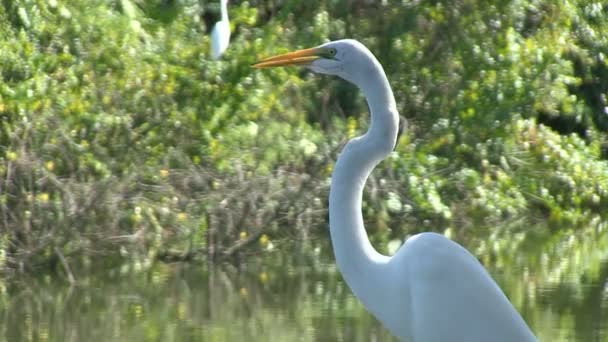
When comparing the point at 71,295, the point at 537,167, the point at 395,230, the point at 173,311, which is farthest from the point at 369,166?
the point at 537,167

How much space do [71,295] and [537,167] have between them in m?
4.85

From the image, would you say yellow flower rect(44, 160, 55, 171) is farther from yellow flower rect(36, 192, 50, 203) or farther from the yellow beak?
the yellow beak

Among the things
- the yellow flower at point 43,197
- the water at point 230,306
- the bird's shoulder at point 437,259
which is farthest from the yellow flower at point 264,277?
the bird's shoulder at point 437,259

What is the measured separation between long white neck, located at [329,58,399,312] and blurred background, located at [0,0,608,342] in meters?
2.12

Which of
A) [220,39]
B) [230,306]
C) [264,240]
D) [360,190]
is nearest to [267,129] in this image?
[220,39]

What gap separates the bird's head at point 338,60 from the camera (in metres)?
4.66

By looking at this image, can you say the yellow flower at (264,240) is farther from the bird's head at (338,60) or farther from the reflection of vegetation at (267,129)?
the bird's head at (338,60)

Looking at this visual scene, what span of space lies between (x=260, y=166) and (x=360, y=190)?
470 centimetres

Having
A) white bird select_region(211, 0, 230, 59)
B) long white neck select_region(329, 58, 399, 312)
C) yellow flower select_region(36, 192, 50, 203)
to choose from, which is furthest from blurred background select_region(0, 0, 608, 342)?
long white neck select_region(329, 58, 399, 312)

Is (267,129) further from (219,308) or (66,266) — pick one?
(219,308)

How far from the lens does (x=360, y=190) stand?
14.9 ft

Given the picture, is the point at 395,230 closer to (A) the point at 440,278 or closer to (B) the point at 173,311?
(B) the point at 173,311

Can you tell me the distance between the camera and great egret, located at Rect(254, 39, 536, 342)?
4.46 m

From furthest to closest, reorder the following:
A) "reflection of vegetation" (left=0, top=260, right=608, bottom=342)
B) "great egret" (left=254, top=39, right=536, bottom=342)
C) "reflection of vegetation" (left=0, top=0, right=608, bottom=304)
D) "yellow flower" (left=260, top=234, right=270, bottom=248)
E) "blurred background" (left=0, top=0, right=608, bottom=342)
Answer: "yellow flower" (left=260, top=234, right=270, bottom=248), "reflection of vegetation" (left=0, top=0, right=608, bottom=304), "blurred background" (left=0, top=0, right=608, bottom=342), "reflection of vegetation" (left=0, top=260, right=608, bottom=342), "great egret" (left=254, top=39, right=536, bottom=342)
